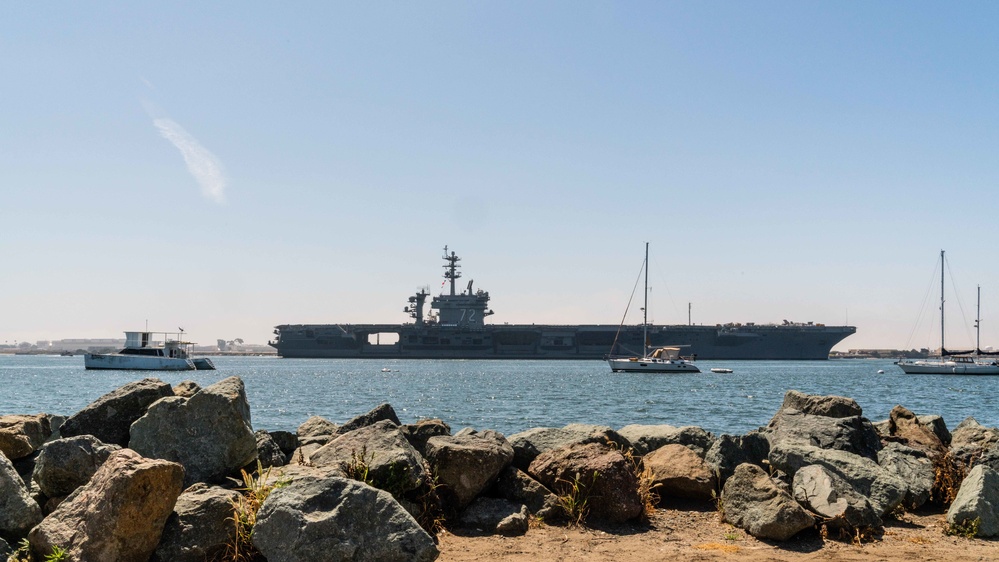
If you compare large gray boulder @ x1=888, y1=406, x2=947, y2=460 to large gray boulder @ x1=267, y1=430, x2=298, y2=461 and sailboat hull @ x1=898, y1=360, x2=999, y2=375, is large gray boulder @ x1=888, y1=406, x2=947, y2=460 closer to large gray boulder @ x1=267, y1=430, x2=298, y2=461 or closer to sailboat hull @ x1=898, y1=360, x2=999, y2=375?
large gray boulder @ x1=267, y1=430, x2=298, y2=461

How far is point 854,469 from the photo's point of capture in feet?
22.6

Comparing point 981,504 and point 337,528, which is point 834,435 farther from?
point 337,528

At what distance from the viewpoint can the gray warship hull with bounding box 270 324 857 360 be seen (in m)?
86.0

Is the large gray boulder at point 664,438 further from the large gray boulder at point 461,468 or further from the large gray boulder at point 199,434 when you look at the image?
the large gray boulder at point 199,434

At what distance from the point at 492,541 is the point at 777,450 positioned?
3.03 meters

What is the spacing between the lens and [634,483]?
6.35 m

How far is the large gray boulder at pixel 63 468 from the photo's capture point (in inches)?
217

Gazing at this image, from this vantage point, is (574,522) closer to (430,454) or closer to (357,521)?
(430,454)

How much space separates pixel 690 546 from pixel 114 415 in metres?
4.89

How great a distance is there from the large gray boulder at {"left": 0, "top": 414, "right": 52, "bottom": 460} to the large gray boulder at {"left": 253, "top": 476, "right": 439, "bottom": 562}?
2.90 m

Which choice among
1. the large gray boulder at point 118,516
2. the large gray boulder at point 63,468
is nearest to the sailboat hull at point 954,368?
the large gray boulder at point 63,468

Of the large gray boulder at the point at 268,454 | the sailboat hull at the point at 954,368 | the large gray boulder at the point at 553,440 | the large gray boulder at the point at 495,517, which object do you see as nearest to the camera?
the large gray boulder at the point at 495,517

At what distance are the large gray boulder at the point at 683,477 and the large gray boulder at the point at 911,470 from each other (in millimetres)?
1626

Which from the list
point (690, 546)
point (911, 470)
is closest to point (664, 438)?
point (911, 470)
